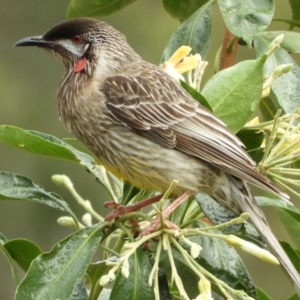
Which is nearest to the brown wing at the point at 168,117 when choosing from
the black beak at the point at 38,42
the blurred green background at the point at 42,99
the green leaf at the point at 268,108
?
the green leaf at the point at 268,108

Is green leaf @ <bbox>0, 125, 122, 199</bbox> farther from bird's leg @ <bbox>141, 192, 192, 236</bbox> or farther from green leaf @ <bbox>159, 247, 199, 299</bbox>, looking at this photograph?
green leaf @ <bbox>159, 247, 199, 299</bbox>

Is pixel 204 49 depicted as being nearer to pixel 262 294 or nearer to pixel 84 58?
pixel 84 58

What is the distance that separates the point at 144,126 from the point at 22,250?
37.2 inches

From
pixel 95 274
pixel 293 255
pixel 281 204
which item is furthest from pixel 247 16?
pixel 95 274

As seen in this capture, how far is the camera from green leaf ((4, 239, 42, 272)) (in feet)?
11.1

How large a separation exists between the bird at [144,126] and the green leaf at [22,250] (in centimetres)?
58

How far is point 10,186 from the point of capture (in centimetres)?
357

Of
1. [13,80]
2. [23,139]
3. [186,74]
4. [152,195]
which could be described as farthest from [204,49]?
[13,80]

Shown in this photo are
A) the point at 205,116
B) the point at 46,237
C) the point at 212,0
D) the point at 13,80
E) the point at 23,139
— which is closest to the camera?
the point at 23,139

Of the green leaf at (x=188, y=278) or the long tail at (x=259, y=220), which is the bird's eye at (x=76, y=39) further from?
the green leaf at (x=188, y=278)

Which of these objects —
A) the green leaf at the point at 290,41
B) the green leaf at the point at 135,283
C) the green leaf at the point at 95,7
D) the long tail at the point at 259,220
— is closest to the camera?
the green leaf at the point at 135,283

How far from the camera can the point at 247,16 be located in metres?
3.83

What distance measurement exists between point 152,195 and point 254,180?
2.24 feet

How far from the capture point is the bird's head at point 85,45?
170 inches
